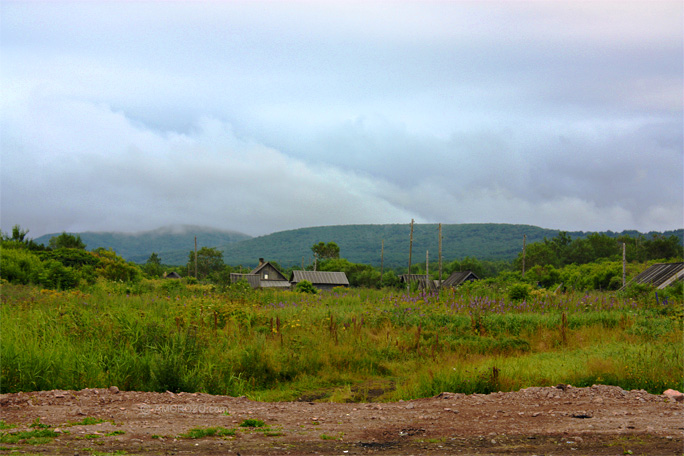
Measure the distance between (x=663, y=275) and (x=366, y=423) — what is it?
24238mm

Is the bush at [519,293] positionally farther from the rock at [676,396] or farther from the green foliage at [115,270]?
the green foliage at [115,270]

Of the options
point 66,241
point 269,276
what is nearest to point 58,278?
point 66,241

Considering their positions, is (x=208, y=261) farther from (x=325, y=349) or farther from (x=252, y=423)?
(x=252, y=423)

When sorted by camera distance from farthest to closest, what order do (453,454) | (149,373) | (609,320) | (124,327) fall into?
(609,320)
(124,327)
(149,373)
(453,454)

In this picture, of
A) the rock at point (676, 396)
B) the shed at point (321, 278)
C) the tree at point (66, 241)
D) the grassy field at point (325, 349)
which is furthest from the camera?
the shed at point (321, 278)

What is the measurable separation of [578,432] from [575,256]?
99246mm

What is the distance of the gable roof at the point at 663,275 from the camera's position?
23.1 m

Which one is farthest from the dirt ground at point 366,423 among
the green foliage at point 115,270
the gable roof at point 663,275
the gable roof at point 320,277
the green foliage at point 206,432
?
the gable roof at point 320,277

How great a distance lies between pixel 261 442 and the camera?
5.23 m

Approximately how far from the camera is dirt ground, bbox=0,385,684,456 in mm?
5054

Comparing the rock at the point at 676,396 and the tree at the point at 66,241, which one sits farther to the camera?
the tree at the point at 66,241

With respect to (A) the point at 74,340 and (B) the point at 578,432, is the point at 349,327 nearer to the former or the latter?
(A) the point at 74,340

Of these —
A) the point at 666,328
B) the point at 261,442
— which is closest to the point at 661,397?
the point at 261,442

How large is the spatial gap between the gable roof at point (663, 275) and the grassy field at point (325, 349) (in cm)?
765
